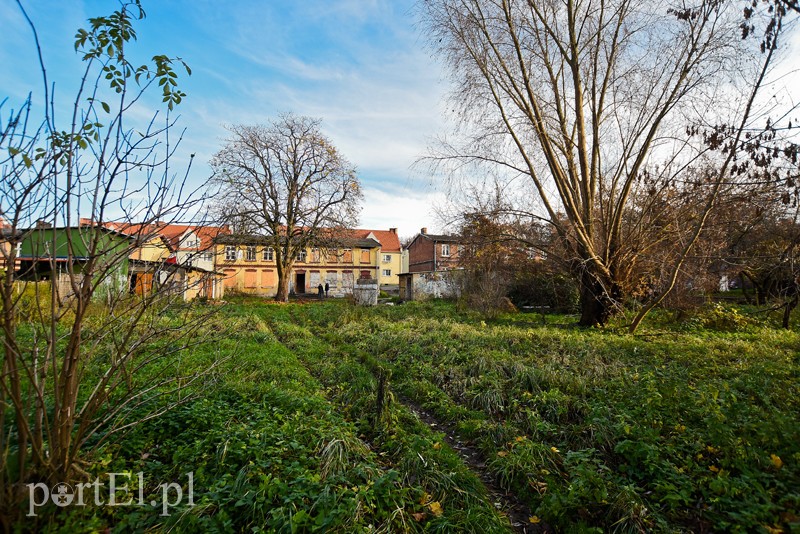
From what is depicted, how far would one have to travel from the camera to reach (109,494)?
2.92 meters

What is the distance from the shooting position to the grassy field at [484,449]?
295 cm

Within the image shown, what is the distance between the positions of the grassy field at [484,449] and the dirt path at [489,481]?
0.03 m

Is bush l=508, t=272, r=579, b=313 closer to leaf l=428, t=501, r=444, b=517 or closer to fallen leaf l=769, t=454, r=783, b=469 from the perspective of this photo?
fallen leaf l=769, t=454, r=783, b=469

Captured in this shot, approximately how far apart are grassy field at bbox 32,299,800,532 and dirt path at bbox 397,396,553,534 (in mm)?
34

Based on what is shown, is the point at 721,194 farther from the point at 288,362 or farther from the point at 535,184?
the point at 288,362

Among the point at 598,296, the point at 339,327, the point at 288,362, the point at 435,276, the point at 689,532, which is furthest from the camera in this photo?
the point at 435,276

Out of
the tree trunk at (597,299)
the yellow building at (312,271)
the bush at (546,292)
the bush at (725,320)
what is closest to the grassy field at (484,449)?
the bush at (725,320)

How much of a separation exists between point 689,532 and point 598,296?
33.4ft

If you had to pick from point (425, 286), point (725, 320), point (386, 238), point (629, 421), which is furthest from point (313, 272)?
point (629, 421)

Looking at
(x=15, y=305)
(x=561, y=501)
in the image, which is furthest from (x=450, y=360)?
(x=15, y=305)

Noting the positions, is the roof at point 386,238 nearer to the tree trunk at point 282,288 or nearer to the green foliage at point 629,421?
the tree trunk at point 282,288

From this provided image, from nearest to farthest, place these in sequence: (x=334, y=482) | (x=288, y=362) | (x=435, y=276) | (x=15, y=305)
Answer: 1. (x=15, y=305)
2. (x=334, y=482)
3. (x=288, y=362)
4. (x=435, y=276)

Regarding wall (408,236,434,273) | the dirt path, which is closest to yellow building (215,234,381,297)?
wall (408,236,434,273)

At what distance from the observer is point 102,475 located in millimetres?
3043
